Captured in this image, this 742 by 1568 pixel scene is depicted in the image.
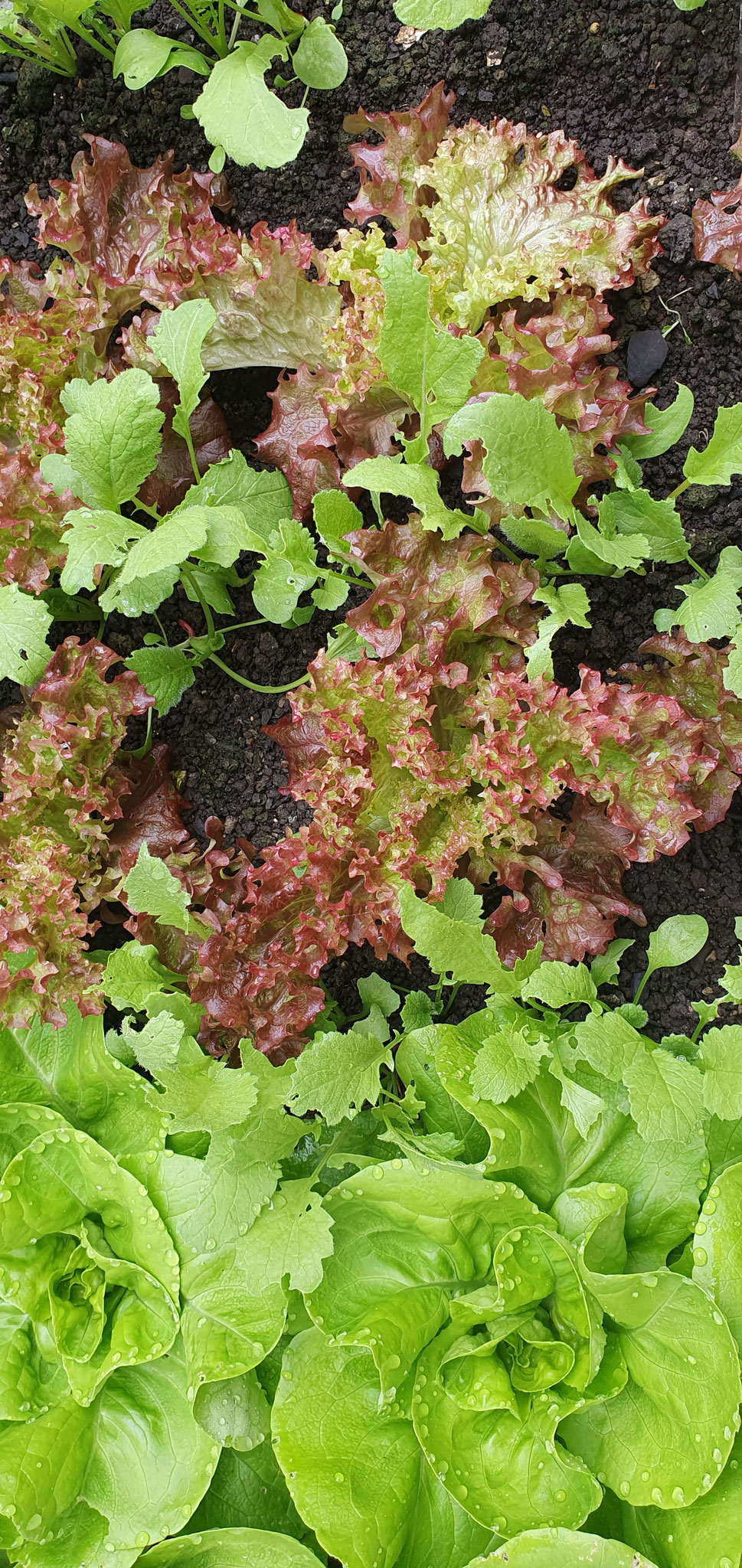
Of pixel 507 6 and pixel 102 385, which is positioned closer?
pixel 102 385

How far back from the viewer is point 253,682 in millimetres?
1807

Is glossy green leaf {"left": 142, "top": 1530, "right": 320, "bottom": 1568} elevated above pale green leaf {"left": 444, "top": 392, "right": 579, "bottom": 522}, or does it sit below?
below

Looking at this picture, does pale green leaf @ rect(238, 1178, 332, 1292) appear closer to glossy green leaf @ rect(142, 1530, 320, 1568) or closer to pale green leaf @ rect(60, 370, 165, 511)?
glossy green leaf @ rect(142, 1530, 320, 1568)

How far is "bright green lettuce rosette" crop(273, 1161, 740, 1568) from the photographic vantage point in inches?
57.0

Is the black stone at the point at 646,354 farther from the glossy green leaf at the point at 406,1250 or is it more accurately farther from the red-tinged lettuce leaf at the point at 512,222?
the glossy green leaf at the point at 406,1250

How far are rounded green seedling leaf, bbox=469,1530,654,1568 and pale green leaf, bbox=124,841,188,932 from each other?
2.93 ft

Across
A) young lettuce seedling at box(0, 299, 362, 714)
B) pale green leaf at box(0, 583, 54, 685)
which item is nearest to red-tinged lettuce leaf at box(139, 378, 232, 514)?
young lettuce seedling at box(0, 299, 362, 714)

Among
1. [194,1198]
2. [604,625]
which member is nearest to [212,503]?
[604,625]

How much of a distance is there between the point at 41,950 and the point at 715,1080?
3.05 ft

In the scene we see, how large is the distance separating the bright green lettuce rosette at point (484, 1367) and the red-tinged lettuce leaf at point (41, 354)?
1.16m

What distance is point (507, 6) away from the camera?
5.53ft

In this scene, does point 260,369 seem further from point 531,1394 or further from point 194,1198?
point 531,1394

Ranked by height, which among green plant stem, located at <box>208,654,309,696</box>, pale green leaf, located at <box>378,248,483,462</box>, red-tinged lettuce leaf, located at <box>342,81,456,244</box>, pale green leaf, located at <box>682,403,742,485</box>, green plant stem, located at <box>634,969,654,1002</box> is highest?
red-tinged lettuce leaf, located at <box>342,81,456,244</box>

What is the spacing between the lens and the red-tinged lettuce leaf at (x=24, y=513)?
62.7 inches
